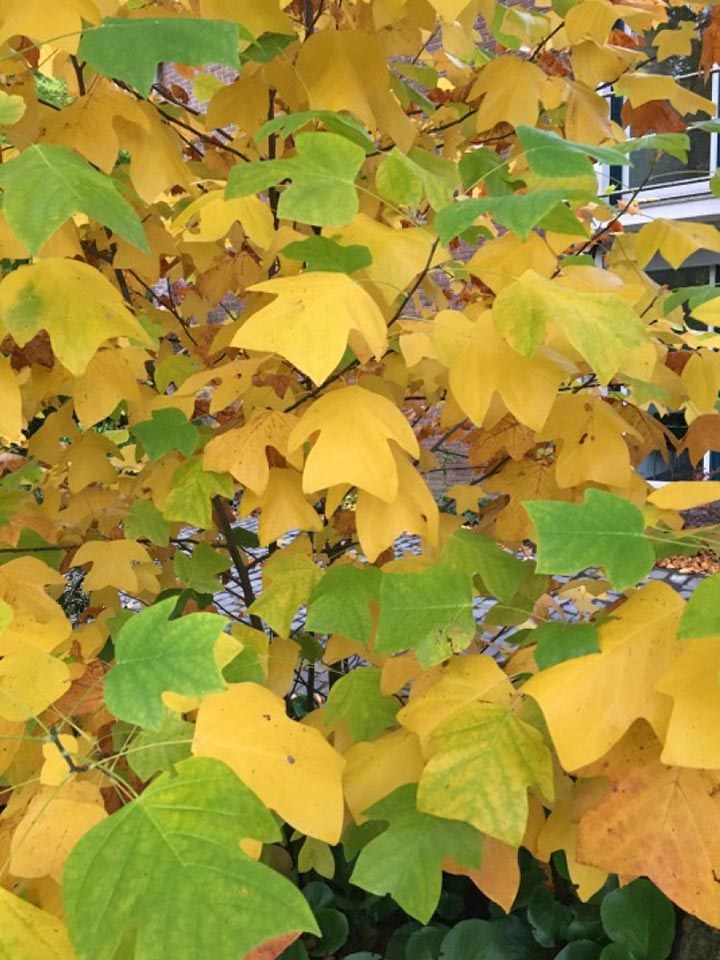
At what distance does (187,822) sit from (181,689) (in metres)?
0.10

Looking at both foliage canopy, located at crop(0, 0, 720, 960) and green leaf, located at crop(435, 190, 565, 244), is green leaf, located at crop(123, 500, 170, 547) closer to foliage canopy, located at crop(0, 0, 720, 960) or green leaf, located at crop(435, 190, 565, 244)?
foliage canopy, located at crop(0, 0, 720, 960)

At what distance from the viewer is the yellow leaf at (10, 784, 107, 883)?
0.67 m

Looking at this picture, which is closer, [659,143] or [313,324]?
[313,324]

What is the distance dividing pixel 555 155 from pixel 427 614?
0.52 m

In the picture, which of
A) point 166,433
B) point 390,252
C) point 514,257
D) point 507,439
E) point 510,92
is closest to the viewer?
point 390,252

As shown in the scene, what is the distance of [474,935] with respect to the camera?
5.50 ft

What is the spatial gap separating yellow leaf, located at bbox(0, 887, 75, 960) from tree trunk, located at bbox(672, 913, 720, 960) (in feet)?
3.63

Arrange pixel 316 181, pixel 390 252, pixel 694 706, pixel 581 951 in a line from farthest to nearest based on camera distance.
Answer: pixel 581 951 → pixel 390 252 → pixel 316 181 → pixel 694 706

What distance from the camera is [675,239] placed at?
4.90ft

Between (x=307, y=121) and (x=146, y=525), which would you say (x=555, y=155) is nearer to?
(x=307, y=121)

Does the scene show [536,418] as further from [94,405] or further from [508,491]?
[94,405]

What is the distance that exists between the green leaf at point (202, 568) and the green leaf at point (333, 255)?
0.80m

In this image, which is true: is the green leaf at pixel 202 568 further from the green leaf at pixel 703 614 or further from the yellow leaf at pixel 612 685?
the green leaf at pixel 703 614

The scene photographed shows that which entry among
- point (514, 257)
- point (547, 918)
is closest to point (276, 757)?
point (514, 257)
